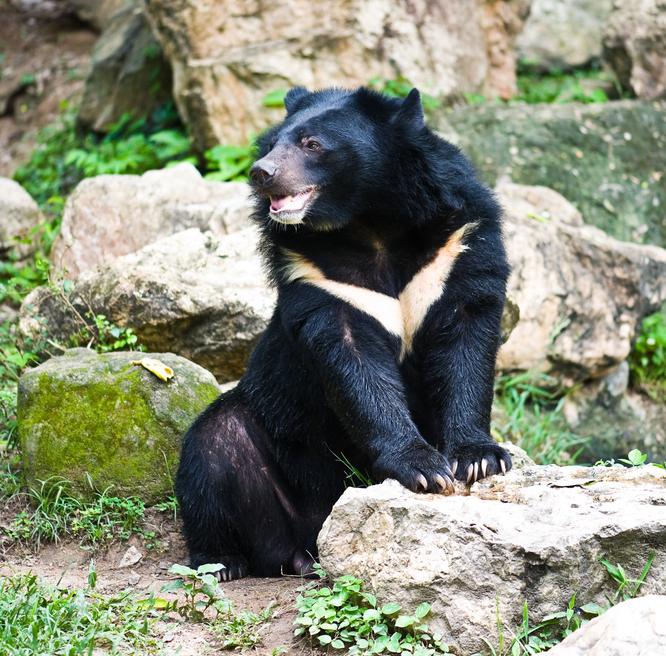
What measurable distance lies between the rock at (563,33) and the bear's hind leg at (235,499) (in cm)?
963

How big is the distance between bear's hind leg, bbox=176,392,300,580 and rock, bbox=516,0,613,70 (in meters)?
9.63

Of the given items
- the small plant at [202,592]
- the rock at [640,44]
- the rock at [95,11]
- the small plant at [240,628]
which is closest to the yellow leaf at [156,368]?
the small plant at [202,592]

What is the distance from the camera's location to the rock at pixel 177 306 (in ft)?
19.3

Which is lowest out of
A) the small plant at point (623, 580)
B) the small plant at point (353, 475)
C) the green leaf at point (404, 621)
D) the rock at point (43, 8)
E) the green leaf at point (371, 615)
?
the small plant at point (353, 475)

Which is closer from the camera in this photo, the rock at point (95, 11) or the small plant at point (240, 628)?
the small plant at point (240, 628)

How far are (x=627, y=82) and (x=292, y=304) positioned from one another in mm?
7594

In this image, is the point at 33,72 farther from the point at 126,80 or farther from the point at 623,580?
the point at 623,580

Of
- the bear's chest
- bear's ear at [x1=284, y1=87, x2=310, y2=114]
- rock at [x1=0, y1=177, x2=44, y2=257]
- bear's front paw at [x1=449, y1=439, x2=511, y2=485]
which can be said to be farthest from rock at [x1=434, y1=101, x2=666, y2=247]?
bear's front paw at [x1=449, y1=439, x2=511, y2=485]

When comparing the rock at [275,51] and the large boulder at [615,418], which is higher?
the rock at [275,51]

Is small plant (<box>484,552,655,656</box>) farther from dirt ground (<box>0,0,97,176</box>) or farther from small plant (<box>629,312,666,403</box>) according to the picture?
dirt ground (<box>0,0,97,176</box>)

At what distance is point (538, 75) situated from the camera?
13.2 meters

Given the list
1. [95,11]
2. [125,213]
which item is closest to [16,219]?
[125,213]

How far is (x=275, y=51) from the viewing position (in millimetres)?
9375

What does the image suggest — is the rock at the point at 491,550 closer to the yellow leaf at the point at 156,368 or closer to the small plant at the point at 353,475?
the small plant at the point at 353,475
